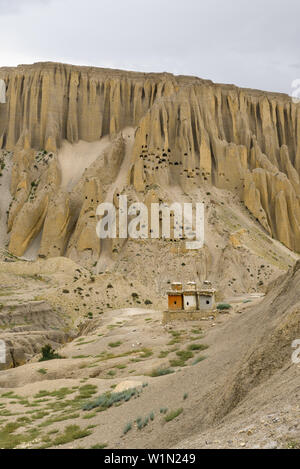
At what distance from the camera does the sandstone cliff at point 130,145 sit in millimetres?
59719

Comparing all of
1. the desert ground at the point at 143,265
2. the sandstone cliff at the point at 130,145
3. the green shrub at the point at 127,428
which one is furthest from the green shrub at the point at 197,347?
the sandstone cliff at the point at 130,145

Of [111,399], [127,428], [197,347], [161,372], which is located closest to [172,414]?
[127,428]

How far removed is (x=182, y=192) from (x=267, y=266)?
13488mm

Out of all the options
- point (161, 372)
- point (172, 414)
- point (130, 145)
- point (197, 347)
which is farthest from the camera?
point (130, 145)

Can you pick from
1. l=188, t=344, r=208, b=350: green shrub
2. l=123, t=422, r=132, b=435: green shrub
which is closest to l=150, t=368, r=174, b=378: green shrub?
Result: l=188, t=344, r=208, b=350: green shrub

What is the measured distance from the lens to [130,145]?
65.9 m

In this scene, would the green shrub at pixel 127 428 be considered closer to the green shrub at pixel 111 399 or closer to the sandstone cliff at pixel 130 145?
the green shrub at pixel 111 399

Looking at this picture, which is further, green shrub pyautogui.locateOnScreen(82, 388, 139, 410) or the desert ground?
green shrub pyautogui.locateOnScreen(82, 388, 139, 410)

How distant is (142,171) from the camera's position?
58.0 meters

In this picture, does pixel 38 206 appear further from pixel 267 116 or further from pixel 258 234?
pixel 267 116

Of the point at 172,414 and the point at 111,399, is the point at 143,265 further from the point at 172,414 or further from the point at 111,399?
the point at 172,414

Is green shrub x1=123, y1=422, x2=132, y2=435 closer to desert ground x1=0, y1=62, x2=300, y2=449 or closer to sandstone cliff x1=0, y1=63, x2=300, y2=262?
desert ground x1=0, y1=62, x2=300, y2=449

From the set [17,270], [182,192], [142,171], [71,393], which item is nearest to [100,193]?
[142,171]

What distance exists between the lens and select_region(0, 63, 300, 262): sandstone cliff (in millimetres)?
59719
